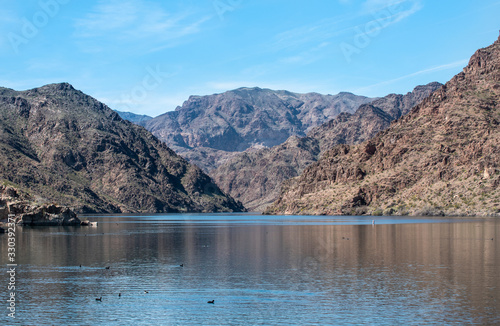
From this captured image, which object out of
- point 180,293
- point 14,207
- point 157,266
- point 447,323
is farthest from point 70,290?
point 14,207

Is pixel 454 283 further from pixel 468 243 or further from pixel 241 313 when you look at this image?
pixel 468 243

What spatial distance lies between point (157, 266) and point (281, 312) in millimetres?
34498

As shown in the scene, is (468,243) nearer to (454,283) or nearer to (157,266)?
(454,283)

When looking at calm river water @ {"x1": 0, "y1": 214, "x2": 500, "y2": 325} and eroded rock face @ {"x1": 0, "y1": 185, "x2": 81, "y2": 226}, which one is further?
eroded rock face @ {"x1": 0, "y1": 185, "x2": 81, "y2": 226}

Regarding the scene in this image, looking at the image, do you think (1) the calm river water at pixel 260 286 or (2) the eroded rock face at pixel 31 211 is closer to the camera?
(1) the calm river water at pixel 260 286

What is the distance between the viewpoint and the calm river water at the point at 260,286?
47719 mm

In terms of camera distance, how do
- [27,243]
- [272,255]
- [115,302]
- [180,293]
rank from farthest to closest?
[27,243] → [272,255] → [180,293] → [115,302]

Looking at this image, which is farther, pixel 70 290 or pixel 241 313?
pixel 70 290

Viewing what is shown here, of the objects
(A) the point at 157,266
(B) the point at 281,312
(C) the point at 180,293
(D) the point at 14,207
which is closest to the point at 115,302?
(C) the point at 180,293

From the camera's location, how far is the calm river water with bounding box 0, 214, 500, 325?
4772cm

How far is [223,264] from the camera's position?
81375mm

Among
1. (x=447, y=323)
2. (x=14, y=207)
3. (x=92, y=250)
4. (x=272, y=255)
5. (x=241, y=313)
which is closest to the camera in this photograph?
(x=447, y=323)

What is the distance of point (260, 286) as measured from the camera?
61.7 meters

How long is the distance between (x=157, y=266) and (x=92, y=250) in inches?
1118
